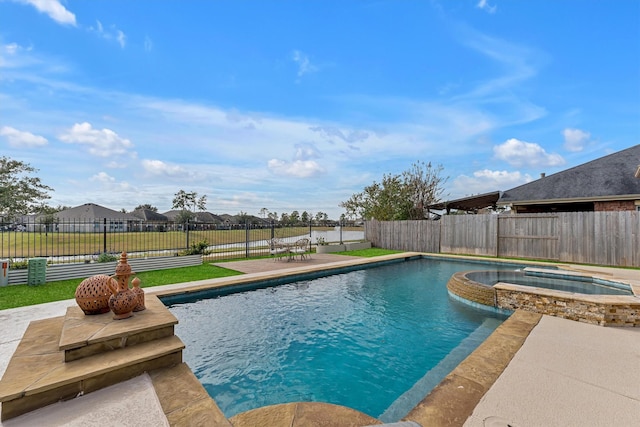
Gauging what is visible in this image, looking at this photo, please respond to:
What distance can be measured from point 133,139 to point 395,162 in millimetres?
16081

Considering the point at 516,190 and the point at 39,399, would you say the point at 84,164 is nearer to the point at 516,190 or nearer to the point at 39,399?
the point at 39,399

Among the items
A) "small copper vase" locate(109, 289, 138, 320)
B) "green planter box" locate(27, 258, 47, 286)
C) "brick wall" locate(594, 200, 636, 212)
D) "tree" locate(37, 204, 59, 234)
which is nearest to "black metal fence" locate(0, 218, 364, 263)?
"tree" locate(37, 204, 59, 234)

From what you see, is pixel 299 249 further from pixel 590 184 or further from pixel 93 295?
pixel 590 184

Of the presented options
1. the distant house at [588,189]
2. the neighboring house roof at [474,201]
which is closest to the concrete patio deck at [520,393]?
the distant house at [588,189]

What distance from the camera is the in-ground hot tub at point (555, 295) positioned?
4.37m

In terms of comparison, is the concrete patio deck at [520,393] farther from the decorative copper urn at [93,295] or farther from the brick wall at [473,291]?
the brick wall at [473,291]

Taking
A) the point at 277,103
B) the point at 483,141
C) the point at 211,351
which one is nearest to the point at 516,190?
the point at 483,141

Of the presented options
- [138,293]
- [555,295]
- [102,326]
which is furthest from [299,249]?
[102,326]

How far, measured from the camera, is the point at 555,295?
189 inches

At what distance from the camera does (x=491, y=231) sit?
1254cm

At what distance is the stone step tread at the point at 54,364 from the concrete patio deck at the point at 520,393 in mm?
164

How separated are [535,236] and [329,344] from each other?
11233 millimetres

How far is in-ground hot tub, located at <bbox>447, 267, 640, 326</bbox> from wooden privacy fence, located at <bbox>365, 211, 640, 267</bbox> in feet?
14.6

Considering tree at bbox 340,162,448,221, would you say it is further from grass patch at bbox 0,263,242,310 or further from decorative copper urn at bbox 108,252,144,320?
decorative copper urn at bbox 108,252,144,320
